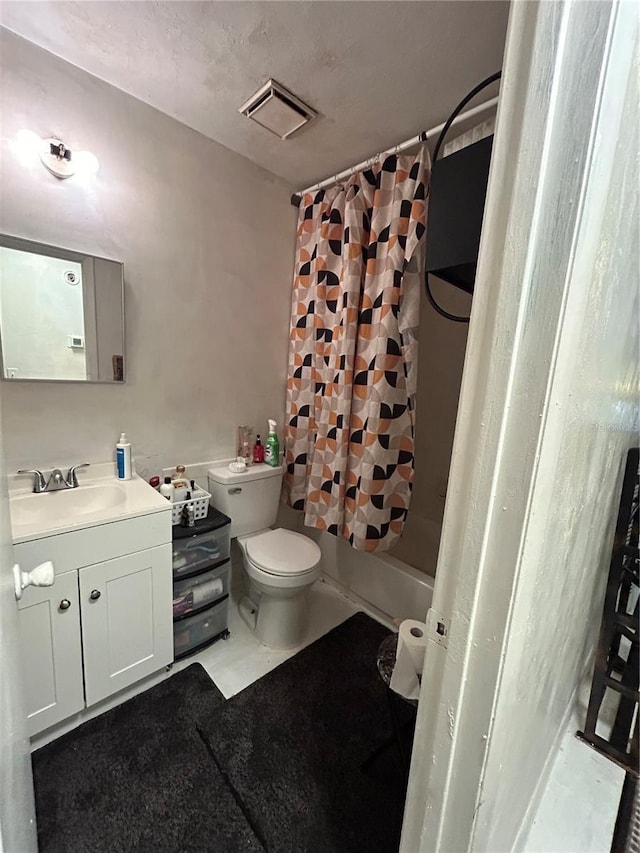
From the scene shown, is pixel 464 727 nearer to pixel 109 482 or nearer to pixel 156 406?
pixel 109 482

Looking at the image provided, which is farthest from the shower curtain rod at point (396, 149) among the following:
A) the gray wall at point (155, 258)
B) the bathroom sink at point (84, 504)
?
the bathroom sink at point (84, 504)

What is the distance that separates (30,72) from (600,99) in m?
1.77

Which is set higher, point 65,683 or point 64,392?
point 64,392

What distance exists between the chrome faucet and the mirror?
1.18 ft

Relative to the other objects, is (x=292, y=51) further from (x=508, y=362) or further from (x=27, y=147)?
(x=508, y=362)

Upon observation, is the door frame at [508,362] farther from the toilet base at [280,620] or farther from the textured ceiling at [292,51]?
the toilet base at [280,620]

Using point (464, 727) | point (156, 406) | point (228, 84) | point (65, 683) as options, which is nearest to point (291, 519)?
point (156, 406)

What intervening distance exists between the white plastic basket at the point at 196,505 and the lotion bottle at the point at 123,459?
25 cm

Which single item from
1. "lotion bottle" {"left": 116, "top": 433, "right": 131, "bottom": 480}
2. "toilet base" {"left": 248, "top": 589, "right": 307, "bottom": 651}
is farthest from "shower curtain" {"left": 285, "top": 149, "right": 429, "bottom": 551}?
"lotion bottle" {"left": 116, "top": 433, "right": 131, "bottom": 480}

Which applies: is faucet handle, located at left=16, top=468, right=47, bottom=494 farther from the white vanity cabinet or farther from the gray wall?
the white vanity cabinet

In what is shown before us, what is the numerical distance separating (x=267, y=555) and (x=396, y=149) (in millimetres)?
1913

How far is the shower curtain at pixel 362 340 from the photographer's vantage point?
5.15 ft

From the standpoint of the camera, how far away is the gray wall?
1277 millimetres

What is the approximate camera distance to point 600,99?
38 centimetres
